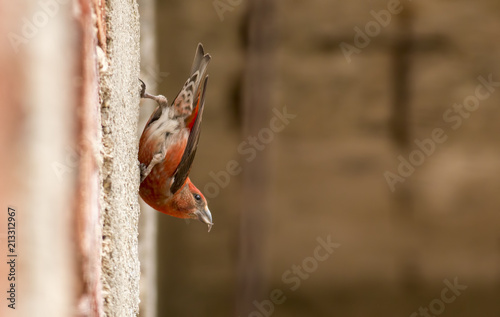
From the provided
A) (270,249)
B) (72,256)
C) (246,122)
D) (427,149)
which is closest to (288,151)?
(246,122)

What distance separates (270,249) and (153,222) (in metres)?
0.44

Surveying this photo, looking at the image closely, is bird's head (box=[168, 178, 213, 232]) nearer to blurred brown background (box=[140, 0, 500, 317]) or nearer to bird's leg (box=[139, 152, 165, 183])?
bird's leg (box=[139, 152, 165, 183])

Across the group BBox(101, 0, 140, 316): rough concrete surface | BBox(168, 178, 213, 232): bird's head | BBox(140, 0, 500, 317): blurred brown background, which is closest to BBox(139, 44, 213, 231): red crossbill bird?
BBox(168, 178, 213, 232): bird's head

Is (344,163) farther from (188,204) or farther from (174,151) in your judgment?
(174,151)

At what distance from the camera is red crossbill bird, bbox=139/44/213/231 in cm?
118

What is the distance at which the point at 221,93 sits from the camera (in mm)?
2047

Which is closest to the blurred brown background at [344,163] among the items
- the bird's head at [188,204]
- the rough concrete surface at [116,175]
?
the bird's head at [188,204]

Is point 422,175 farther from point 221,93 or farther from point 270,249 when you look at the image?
point 221,93

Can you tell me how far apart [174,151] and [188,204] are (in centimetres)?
25

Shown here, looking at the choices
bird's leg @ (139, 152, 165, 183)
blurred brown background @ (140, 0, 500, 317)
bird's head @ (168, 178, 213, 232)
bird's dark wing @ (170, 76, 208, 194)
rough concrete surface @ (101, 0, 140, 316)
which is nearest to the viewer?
rough concrete surface @ (101, 0, 140, 316)

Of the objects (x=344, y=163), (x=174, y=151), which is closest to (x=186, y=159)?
(x=174, y=151)

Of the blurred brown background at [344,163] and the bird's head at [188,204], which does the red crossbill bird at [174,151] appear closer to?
the bird's head at [188,204]

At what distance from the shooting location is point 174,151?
1253mm

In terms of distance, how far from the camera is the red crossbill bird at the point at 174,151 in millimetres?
1185
